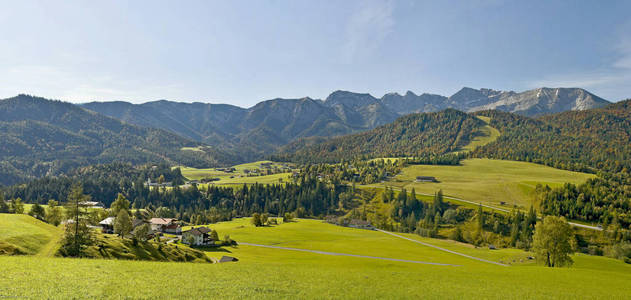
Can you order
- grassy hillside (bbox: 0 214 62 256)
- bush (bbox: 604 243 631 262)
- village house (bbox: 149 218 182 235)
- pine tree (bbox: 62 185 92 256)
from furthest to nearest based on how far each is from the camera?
1. village house (bbox: 149 218 182 235)
2. bush (bbox: 604 243 631 262)
3. pine tree (bbox: 62 185 92 256)
4. grassy hillside (bbox: 0 214 62 256)

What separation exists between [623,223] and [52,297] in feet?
621

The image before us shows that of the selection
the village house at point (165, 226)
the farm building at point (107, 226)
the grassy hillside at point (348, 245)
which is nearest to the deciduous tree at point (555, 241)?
the grassy hillside at point (348, 245)

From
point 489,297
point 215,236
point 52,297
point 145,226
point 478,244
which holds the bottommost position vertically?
point 478,244

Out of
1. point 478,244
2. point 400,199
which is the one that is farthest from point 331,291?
point 400,199

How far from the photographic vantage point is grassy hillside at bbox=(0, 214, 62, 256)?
34219 millimetres

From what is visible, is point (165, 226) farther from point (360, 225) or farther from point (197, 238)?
point (360, 225)

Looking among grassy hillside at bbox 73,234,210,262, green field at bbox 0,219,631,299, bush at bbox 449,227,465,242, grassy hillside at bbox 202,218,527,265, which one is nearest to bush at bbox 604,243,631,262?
grassy hillside at bbox 202,218,527,265

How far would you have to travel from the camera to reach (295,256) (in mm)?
72938

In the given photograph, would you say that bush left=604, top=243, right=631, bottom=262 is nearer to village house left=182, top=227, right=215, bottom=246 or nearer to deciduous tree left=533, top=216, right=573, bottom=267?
deciduous tree left=533, top=216, right=573, bottom=267

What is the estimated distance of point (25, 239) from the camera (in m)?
37.3

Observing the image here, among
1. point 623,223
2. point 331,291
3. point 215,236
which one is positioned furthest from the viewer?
point 623,223

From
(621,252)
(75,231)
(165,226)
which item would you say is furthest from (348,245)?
(621,252)

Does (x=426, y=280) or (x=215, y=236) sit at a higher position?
(x=426, y=280)

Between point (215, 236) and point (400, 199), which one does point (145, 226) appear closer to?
point (215, 236)
